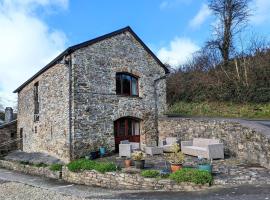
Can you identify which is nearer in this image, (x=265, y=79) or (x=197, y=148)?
Answer: (x=197, y=148)

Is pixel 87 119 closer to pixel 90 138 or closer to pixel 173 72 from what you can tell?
pixel 90 138

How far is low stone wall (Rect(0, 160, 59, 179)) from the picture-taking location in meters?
15.5

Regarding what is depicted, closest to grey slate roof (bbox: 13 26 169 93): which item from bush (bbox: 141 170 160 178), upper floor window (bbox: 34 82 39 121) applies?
upper floor window (bbox: 34 82 39 121)

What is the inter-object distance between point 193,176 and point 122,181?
9.30 ft

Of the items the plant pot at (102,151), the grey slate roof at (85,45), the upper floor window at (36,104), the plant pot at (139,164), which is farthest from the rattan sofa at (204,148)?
the upper floor window at (36,104)

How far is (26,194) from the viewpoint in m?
10.5

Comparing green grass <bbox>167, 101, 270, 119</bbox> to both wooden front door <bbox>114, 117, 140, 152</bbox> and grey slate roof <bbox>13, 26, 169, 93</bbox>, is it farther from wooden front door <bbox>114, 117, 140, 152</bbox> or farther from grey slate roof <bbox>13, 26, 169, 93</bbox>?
wooden front door <bbox>114, 117, 140, 152</bbox>

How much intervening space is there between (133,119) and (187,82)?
9.48 meters

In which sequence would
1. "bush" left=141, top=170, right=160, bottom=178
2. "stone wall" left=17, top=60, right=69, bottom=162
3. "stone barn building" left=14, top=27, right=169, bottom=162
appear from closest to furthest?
1. "bush" left=141, top=170, right=160, bottom=178
2. "stone barn building" left=14, top=27, right=169, bottom=162
3. "stone wall" left=17, top=60, right=69, bottom=162

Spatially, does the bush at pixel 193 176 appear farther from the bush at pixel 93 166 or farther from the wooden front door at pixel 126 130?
the wooden front door at pixel 126 130

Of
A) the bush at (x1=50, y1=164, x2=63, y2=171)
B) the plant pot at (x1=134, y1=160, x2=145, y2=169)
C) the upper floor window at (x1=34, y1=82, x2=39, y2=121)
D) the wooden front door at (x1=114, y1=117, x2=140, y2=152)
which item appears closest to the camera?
the plant pot at (x1=134, y1=160, x2=145, y2=169)

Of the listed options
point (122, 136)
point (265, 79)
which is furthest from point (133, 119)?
point (265, 79)

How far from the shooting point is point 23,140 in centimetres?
2261

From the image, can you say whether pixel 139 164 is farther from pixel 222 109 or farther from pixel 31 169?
pixel 222 109
